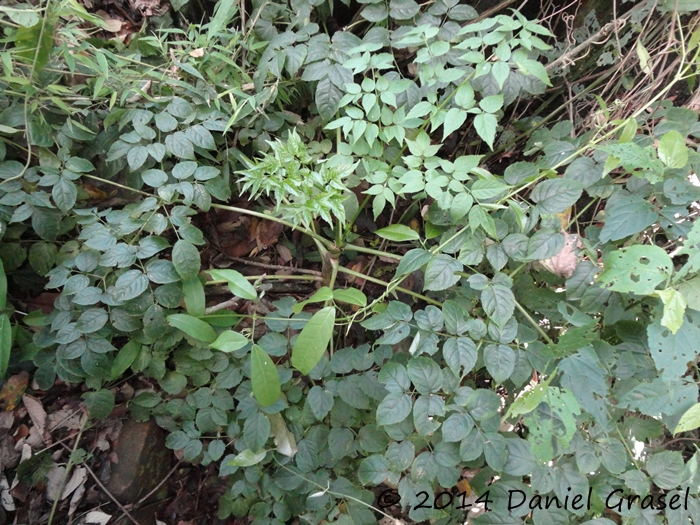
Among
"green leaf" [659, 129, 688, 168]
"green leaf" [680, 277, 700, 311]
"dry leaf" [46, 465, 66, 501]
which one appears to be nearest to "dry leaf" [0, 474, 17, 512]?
"dry leaf" [46, 465, 66, 501]

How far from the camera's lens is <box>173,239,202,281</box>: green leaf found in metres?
1.30

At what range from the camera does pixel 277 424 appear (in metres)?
1.55

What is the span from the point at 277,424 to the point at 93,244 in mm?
902

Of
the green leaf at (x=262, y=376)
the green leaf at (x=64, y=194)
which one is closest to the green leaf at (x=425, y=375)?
the green leaf at (x=262, y=376)

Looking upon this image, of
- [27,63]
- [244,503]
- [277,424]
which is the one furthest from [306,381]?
[27,63]

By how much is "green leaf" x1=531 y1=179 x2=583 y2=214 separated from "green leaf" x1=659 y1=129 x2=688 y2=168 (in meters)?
0.20

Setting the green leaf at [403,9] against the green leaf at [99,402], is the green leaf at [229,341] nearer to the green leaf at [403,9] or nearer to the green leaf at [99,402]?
the green leaf at [99,402]

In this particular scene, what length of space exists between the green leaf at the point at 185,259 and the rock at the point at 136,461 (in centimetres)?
84

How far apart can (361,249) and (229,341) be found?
62 cm

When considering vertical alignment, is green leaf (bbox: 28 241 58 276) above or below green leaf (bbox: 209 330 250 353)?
below

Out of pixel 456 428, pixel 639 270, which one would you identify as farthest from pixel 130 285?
pixel 639 270

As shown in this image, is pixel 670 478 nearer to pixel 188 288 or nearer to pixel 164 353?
pixel 188 288

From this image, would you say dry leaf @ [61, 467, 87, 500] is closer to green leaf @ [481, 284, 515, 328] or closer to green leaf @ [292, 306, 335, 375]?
green leaf @ [292, 306, 335, 375]

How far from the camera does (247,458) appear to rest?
58.1 inches
